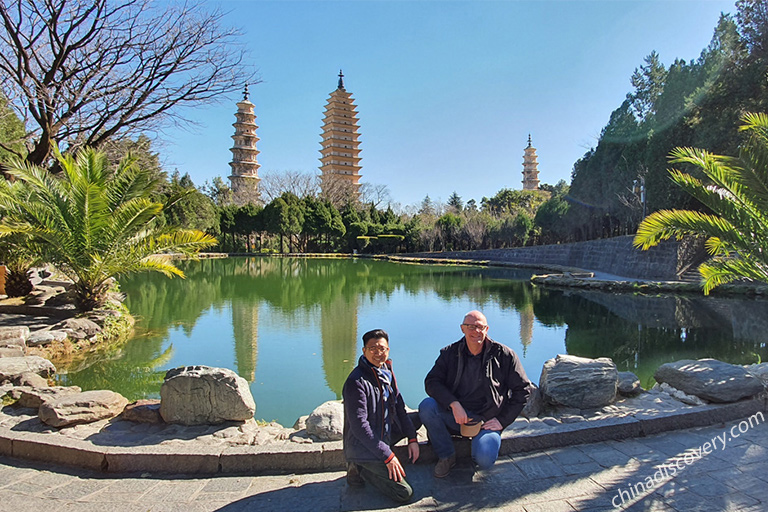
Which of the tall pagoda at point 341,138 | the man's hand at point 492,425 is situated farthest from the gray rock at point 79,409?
the tall pagoda at point 341,138

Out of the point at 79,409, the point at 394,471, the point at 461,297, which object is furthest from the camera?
the point at 461,297

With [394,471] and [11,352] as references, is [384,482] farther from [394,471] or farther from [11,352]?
[11,352]

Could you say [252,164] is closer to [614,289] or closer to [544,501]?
[614,289]

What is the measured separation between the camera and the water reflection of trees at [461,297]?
21.2ft

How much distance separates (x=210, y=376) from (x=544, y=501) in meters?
2.12

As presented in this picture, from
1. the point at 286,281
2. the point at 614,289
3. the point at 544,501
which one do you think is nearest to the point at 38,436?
the point at 544,501

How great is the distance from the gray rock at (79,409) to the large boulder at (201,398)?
16.3 inches

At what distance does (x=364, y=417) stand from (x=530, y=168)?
62.3m

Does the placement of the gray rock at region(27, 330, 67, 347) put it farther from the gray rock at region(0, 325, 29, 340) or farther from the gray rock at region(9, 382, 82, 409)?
the gray rock at region(9, 382, 82, 409)

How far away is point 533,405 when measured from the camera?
3.54 m

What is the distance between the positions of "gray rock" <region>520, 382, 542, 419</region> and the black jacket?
0.97 meters

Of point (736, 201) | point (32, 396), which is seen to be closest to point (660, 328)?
point (736, 201)

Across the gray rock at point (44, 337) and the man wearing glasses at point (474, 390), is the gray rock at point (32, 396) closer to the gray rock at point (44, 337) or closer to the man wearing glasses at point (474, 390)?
the man wearing glasses at point (474, 390)

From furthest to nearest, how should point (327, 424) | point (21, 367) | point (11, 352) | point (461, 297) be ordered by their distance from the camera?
point (461, 297) → point (11, 352) → point (21, 367) → point (327, 424)
